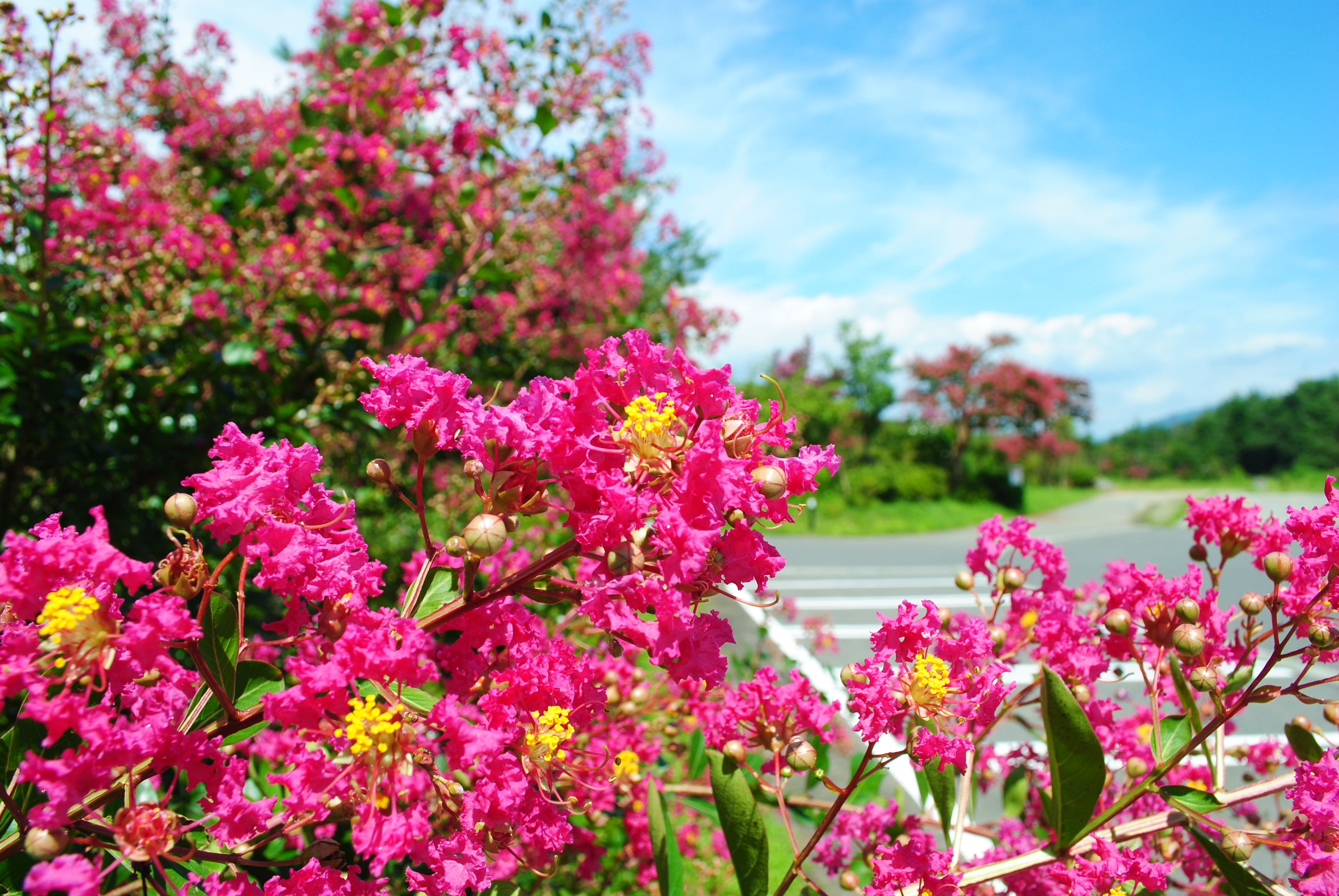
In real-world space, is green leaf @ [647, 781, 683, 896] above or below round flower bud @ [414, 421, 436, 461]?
below

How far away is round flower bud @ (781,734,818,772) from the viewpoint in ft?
3.74

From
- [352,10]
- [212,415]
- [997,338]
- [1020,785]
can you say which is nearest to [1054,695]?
[1020,785]

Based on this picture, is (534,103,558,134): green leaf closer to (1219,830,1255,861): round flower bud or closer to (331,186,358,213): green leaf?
(331,186,358,213): green leaf

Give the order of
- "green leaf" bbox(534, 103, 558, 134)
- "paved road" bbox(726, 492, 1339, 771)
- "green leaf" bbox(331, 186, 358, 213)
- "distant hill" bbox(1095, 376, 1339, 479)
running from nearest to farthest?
"green leaf" bbox(331, 186, 358, 213) < "green leaf" bbox(534, 103, 558, 134) < "paved road" bbox(726, 492, 1339, 771) < "distant hill" bbox(1095, 376, 1339, 479)

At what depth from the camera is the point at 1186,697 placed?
1049 mm

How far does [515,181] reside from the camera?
265 cm

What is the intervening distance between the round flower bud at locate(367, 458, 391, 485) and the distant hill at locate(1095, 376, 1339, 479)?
48.6m

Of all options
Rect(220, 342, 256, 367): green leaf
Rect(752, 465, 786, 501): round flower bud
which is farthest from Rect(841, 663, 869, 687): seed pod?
Rect(220, 342, 256, 367): green leaf

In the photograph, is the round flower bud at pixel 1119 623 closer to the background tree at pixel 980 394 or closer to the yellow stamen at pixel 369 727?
the yellow stamen at pixel 369 727

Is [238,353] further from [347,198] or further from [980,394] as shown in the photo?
[980,394]

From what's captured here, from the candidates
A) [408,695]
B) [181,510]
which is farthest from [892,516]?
[181,510]

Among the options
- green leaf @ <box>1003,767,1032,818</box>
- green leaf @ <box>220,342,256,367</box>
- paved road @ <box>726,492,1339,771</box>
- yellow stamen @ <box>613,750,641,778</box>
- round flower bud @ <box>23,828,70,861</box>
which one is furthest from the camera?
paved road @ <box>726,492,1339,771</box>

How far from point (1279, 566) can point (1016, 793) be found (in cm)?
87

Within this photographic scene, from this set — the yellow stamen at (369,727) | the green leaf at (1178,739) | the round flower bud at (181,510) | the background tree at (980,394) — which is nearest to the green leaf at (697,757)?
the green leaf at (1178,739)
